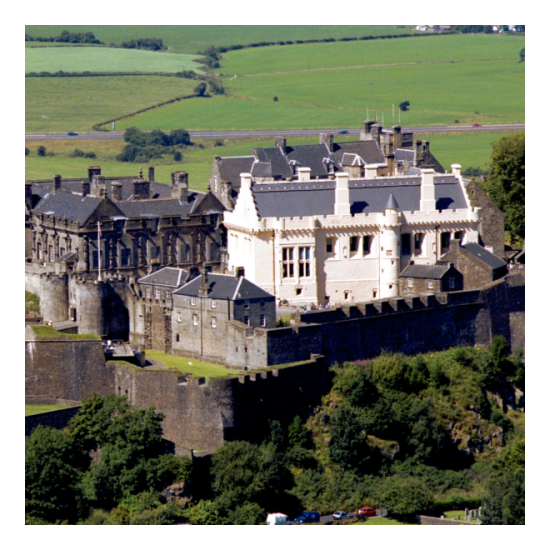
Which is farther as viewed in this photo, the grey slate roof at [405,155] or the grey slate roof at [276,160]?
the grey slate roof at [405,155]

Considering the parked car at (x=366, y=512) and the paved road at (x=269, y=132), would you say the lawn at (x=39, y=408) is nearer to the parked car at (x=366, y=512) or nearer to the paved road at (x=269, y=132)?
the parked car at (x=366, y=512)

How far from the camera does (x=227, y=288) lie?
277 feet

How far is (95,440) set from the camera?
3054 inches

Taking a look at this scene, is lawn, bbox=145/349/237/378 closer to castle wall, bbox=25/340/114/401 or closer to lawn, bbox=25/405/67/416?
castle wall, bbox=25/340/114/401

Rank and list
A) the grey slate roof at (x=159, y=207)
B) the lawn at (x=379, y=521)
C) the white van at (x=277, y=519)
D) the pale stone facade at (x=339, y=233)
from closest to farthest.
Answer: the white van at (x=277, y=519) < the lawn at (x=379, y=521) < the pale stone facade at (x=339, y=233) < the grey slate roof at (x=159, y=207)

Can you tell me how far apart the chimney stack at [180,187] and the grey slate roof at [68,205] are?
6387mm

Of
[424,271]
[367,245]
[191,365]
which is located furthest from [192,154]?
[191,365]

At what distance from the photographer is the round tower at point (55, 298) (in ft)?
295

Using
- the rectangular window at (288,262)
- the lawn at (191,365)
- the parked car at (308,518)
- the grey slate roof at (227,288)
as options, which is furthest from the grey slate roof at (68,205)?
the parked car at (308,518)

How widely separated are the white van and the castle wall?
1302 centimetres

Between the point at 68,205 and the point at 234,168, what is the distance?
14.7 metres

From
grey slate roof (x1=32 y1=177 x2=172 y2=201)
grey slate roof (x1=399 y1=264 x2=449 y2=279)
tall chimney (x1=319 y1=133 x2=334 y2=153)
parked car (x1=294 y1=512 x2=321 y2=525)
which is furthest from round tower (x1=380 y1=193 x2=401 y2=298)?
tall chimney (x1=319 y1=133 x2=334 y2=153)

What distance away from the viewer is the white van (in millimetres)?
73062

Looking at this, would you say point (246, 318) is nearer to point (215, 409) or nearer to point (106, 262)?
point (215, 409)
